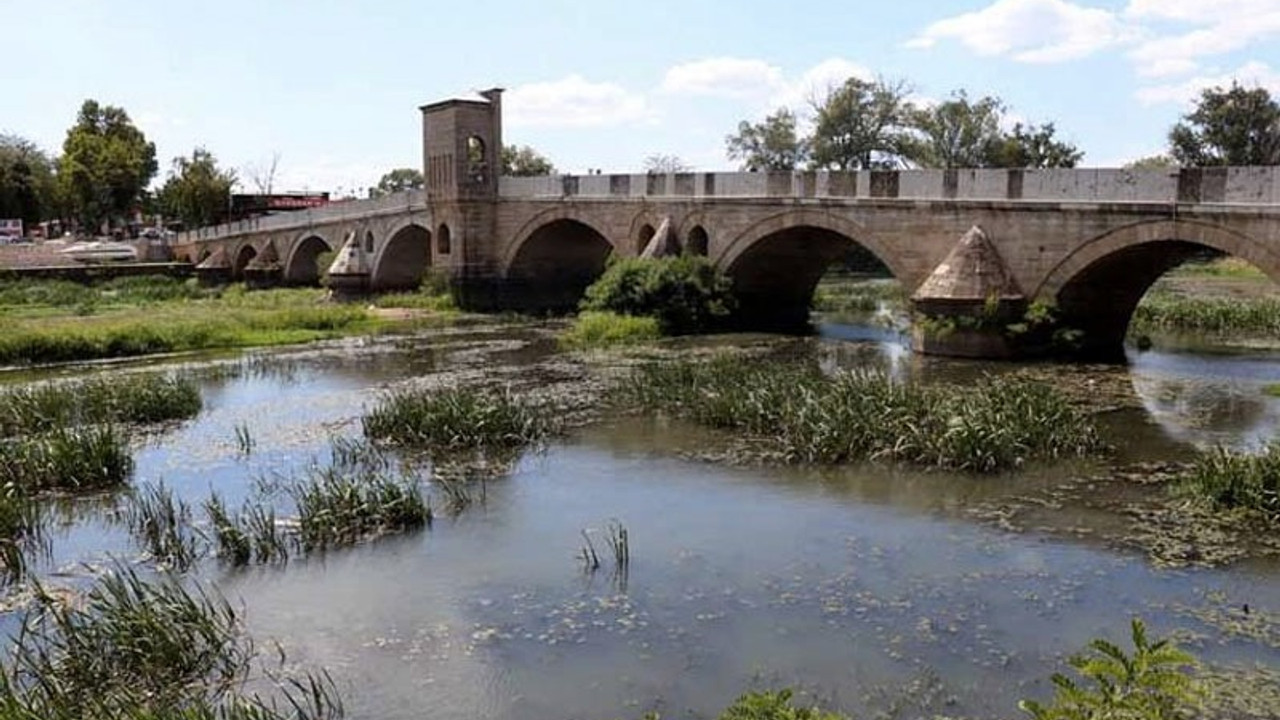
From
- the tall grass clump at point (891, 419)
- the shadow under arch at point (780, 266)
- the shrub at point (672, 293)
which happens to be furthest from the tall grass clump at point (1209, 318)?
the tall grass clump at point (891, 419)

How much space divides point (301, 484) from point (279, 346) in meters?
14.6

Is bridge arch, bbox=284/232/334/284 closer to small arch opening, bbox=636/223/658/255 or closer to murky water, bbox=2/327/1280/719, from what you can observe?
small arch opening, bbox=636/223/658/255

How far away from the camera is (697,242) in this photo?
1114 inches

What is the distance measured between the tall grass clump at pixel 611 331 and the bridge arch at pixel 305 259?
71.5 ft

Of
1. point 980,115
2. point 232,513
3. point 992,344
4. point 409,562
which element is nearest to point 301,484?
point 232,513

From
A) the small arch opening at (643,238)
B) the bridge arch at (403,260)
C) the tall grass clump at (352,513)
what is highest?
the small arch opening at (643,238)

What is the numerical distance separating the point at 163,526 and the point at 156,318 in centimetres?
1971

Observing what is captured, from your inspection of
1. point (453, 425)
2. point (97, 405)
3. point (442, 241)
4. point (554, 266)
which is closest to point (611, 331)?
point (554, 266)

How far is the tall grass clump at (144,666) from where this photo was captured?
677cm

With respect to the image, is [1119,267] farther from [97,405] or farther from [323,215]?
[323,215]

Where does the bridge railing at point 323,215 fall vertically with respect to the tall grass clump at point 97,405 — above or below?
above

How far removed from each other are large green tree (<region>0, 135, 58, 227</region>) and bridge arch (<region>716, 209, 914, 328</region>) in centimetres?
4737

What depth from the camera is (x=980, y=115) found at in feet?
173

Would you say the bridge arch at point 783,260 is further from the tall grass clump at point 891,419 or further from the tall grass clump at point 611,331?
the tall grass clump at point 891,419
